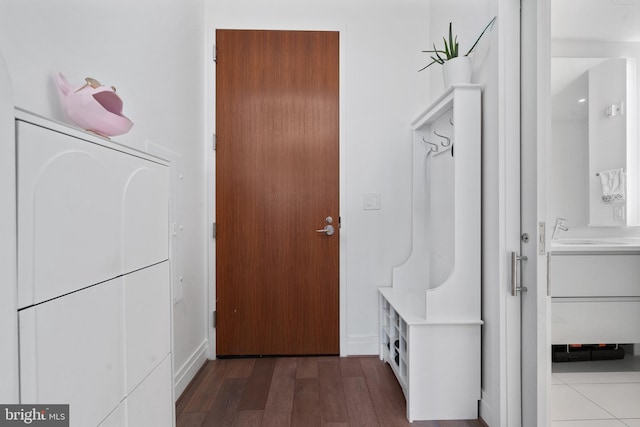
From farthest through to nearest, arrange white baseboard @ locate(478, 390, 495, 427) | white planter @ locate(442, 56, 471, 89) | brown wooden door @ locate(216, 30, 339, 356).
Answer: brown wooden door @ locate(216, 30, 339, 356), white planter @ locate(442, 56, 471, 89), white baseboard @ locate(478, 390, 495, 427)

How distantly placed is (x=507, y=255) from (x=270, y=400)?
1450 millimetres

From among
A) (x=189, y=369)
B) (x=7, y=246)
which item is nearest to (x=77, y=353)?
(x=7, y=246)

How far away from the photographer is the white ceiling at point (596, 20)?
1.19 meters

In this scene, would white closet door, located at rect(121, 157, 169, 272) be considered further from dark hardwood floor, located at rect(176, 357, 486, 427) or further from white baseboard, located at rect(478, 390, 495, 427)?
white baseboard, located at rect(478, 390, 495, 427)

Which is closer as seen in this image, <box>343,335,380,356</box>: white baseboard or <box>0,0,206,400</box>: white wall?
<box>0,0,206,400</box>: white wall

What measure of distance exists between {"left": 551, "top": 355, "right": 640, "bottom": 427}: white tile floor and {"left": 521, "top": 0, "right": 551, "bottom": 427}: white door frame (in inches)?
9.4

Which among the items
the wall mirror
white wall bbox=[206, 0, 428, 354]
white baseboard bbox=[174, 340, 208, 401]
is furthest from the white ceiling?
white baseboard bbox=[174, 340, 208, 401]

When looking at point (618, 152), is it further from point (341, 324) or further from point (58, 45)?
point (58, 45)

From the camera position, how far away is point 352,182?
2459 millimetres

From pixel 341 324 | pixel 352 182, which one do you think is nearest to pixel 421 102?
pixel 352 182

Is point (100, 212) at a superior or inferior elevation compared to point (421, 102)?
inferior

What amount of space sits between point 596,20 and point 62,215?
191 centimetres

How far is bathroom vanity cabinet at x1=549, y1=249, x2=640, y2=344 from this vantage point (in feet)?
4.67

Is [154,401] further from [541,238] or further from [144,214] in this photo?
[541,238]
